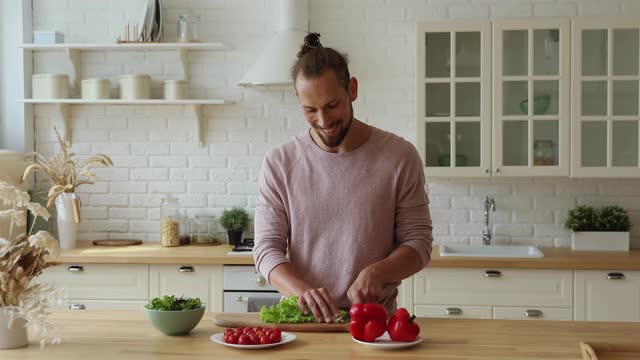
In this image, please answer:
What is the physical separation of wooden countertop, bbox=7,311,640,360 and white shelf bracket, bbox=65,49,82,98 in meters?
2.60

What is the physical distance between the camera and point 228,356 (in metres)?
2.37

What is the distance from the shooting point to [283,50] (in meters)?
4.77

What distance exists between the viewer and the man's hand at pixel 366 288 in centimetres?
266

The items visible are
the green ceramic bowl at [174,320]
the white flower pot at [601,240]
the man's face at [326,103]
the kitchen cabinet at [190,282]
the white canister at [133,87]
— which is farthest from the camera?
the white canister at [133,87]

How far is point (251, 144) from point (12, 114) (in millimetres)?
1483

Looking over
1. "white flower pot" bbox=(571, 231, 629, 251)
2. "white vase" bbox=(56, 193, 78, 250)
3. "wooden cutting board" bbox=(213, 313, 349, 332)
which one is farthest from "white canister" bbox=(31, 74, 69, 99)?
"white flower pot" bbox=(571, 231, 629, 251)

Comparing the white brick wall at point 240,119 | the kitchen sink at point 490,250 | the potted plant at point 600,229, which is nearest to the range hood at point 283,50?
the white brick wall at point 240,119

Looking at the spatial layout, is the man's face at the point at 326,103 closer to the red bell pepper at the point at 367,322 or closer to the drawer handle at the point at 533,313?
the red bell pepper at the point at 367,322

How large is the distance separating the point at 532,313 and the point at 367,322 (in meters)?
2.20

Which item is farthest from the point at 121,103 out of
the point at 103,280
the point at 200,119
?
the point at 103,280

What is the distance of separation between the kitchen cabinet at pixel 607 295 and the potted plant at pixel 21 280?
286 centimetres

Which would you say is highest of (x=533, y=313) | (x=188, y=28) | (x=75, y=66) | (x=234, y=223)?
(x=188, y=28)

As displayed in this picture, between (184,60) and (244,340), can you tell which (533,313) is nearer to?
(244,340)

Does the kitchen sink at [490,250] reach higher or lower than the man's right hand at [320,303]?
lower
